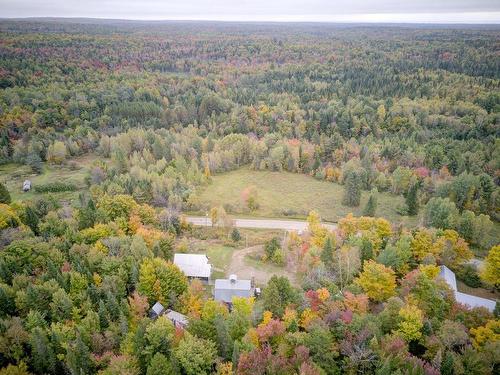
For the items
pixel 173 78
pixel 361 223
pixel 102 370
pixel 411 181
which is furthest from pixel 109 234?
pixel 173 78

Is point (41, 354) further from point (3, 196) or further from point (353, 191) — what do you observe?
point (353, 191)

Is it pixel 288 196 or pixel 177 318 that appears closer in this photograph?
pixel 177 318

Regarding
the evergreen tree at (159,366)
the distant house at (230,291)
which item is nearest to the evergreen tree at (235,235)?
the distant house at (230,291)

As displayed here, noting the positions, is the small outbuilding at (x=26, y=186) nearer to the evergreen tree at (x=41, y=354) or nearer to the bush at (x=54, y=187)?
the bush at (x=54, y=187)

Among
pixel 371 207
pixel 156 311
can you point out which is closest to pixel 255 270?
pixel 156 311

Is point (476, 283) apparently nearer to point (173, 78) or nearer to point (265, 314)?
point (265, 314)

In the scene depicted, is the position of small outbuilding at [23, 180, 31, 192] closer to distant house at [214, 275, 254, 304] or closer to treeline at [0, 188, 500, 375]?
treeline at [0, 188, 500, 375]

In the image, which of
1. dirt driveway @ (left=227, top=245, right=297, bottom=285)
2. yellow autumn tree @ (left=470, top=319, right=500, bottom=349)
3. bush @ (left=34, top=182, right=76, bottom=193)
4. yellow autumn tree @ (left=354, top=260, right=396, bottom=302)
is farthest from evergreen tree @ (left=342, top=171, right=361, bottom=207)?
bush @ (left=34, top=182, right=76, bottom=193)
